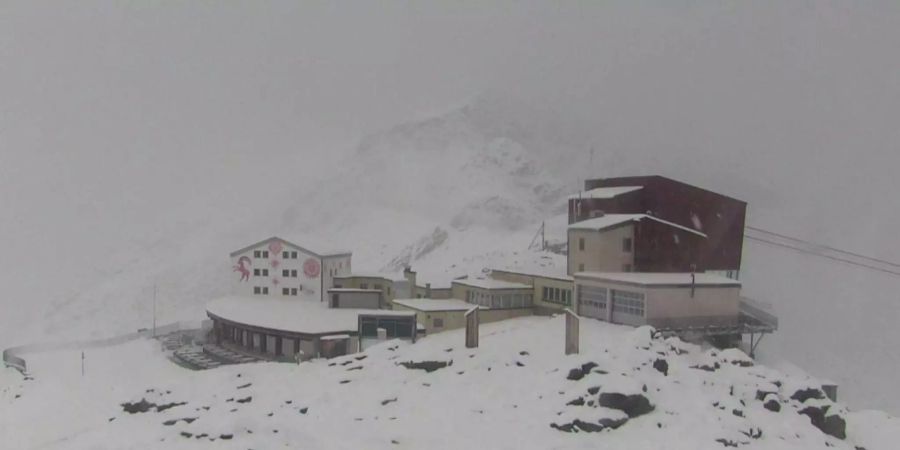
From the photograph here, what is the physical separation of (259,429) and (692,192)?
79.7 feet

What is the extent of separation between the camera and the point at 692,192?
3291 centimetres

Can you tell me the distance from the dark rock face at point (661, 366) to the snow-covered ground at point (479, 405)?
0.09ft

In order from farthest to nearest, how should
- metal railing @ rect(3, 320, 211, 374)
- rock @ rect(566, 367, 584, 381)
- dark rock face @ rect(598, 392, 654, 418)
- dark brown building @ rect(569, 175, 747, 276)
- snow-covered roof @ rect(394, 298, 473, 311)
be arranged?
metal railing @ rect(3, 320, 211, 374) → dark brown building @ rect(569, 175, 747, 276) → snow-covered roof @ rect(394, 298, 473, 311) → rock @ rect(566, 367, 584, 381) → dark rock face @ rect(598, 392, 654, 418)

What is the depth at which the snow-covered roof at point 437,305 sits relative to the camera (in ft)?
95.3

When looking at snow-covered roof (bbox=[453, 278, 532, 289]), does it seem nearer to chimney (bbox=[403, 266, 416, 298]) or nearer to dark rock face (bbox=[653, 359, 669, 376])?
chimney (bbox=[403, 266, 416, 298])

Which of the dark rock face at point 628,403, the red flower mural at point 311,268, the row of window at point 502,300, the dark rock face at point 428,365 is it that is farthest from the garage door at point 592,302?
the red flower mural at point 311,268

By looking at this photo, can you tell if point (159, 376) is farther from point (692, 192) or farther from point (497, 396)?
point (692, 192)

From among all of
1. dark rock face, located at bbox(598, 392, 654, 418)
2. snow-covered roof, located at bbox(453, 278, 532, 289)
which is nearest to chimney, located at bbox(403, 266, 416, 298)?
snow-covered roof, located at bbox(453, 278, 532, 289)

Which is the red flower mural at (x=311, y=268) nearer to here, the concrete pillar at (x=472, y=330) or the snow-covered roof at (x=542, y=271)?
the snow-covered roof at (x=542, y=271)

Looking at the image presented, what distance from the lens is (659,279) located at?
2491 centimetres

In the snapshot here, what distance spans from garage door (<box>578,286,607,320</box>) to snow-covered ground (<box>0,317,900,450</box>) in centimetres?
387

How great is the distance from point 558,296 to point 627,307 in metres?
5.60

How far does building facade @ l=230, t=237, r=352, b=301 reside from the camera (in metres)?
39.2

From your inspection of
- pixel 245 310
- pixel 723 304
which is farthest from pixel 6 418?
pixel 723 304
